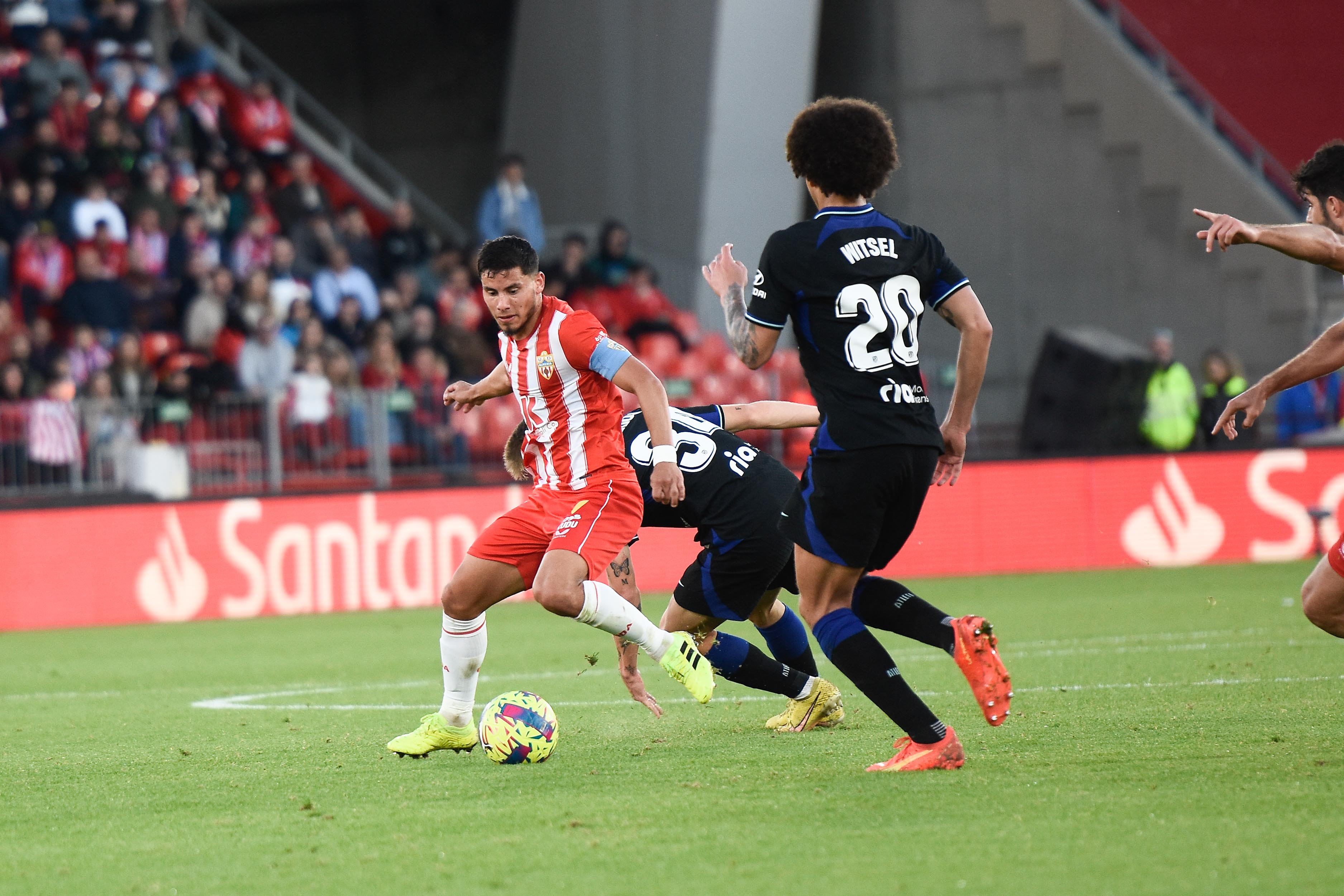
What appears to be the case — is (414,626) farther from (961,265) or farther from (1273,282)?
(1273,282)

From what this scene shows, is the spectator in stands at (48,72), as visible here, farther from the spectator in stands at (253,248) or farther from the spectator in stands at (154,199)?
the spectator in stands at (253,248)

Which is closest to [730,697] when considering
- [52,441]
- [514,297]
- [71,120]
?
[514,297]

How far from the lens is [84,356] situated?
16.3 meters

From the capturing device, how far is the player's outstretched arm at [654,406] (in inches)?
246

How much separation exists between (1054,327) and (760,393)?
5820 millimetres

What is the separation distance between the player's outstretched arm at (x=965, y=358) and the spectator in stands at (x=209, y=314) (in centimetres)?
1294

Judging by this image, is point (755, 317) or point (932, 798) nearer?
point (932, 798)

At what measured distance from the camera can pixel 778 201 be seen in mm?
22219

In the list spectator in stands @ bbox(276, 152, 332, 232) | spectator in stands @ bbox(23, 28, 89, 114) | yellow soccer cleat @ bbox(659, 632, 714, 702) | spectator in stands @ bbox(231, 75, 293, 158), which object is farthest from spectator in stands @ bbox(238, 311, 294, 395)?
yellow soccer cleat @ bbox(659, 632, 714, 702)

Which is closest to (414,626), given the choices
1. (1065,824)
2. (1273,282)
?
(1065,824)

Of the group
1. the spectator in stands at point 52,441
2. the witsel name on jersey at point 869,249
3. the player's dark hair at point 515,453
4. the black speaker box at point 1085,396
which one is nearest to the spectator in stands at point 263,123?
the spectator in stands at point 52,441

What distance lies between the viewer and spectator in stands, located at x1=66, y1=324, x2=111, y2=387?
16219 mm

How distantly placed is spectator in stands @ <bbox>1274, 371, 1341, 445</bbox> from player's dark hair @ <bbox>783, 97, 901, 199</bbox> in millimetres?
13443

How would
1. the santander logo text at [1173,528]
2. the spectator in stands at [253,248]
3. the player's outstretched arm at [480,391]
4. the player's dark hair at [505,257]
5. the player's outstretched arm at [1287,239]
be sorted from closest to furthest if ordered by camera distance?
1. the player's outstretched arm at [1287,239]
2. the player's dark hair at [505,257]
3. the player's outstretched arm at [480,391]
4. the santander logo text at [1173,528]
5. the spectator in stands at [253,248]
